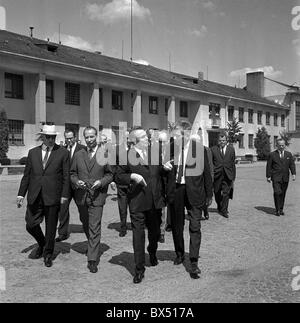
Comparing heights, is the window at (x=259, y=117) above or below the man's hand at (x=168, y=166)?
above

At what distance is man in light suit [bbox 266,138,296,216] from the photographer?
10938 millimetres

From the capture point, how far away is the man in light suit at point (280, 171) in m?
10.9

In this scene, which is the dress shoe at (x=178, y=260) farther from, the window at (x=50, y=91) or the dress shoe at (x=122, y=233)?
the window at (x=50, y=91)

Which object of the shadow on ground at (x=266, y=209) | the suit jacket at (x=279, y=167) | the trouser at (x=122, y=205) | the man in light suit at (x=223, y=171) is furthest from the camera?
the shadow on ground at (x=266, y=209)

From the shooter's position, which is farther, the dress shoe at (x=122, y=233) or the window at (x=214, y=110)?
the window at (x=214, y=110)

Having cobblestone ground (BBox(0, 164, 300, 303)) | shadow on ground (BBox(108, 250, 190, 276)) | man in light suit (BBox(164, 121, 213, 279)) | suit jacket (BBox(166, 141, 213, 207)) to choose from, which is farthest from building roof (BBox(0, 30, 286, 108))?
suit jacket (BBox(166, 141, 213, 207))

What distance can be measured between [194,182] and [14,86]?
27125 mm

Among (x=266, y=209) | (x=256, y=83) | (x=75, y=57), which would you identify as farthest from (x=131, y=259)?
(x=256, y=83)

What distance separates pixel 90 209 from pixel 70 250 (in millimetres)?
1239

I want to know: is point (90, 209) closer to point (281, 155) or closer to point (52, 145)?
point (52, 145)

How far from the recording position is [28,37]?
36562mm

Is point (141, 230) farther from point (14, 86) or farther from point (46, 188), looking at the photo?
point (14, 86)

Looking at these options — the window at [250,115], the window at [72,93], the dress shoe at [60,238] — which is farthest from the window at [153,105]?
the dress shoe at [60,238]

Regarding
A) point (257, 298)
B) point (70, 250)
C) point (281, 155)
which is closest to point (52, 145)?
point (70, 250)
